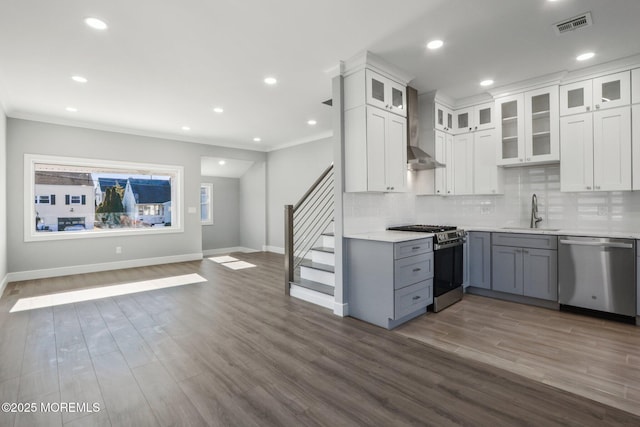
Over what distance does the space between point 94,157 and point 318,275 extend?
4915 mm

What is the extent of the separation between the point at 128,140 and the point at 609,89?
300 inches

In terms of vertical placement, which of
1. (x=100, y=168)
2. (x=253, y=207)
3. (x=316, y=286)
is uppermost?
(x=100, y=168)

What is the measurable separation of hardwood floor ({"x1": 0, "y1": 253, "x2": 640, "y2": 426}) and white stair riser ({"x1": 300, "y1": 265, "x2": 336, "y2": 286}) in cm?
56

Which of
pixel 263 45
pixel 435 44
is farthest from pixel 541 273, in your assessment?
pixel 263 45

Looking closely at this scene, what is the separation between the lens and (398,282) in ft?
10.3

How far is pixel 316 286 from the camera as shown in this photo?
4090 millimetres

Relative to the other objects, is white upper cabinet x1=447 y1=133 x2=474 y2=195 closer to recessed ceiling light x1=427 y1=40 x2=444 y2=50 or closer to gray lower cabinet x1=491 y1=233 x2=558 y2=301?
gray lower cabinet x1=491 y1=233 x2=558 y2=301

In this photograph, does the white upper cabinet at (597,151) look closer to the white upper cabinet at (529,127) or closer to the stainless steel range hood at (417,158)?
the white upper cabinet at (529,127)

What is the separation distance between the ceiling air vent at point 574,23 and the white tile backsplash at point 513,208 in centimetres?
188

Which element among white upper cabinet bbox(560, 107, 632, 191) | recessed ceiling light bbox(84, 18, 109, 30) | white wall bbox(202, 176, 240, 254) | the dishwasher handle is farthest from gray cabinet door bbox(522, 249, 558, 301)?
white wall bbox(202, 176, 240, 254)

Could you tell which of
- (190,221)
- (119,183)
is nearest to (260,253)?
(190,221)

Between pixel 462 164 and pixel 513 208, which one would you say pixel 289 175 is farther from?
pixel 513 208

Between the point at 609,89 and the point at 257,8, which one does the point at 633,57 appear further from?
the point at 257,8

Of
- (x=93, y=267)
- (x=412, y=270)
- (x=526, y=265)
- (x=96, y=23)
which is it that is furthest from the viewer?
(x=93, y=267)
